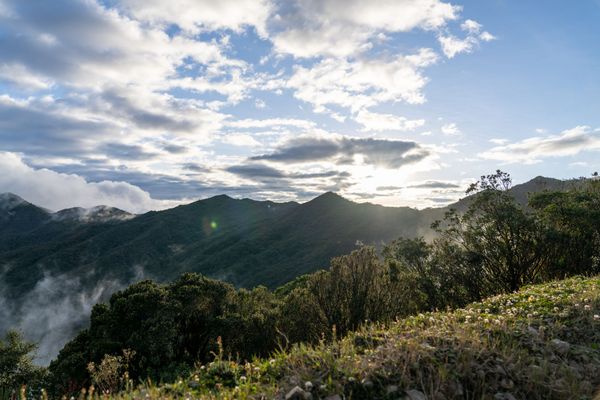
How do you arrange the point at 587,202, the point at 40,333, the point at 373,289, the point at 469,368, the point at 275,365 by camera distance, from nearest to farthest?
1. the point at 469,368
2. the point at 275,365
3. the point at 373,289
4. the point at 587,202
5. the point at 40,333

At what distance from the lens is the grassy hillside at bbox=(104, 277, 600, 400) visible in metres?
6.05

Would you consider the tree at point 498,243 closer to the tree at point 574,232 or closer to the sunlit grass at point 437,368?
the tree at point 574,232

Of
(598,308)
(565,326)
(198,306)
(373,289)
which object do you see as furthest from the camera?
(198,306)

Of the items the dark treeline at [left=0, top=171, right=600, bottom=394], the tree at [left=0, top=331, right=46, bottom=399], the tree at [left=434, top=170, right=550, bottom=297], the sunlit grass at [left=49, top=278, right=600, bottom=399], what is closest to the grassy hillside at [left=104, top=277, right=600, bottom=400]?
the sunlit grass at [left=49, top=278, right=600, bottom=399]

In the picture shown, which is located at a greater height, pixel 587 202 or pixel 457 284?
pixel 587 202

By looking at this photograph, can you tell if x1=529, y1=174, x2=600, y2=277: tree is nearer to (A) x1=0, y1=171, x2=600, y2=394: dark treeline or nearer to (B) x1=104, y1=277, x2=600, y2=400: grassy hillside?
(A) x1=0, y1=171, x2=600, y2=394: dark treeline

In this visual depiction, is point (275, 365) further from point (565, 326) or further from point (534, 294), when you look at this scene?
point (534, 294)

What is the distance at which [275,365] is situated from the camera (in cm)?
713

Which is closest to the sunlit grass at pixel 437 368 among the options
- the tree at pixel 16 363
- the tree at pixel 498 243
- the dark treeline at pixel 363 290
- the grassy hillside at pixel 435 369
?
the grassy hillside at pixel 435 369

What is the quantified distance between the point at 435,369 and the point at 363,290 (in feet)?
65.3

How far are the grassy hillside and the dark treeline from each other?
1687 cm

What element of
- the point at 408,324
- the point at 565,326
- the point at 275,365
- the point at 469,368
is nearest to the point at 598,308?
the point at 565,326

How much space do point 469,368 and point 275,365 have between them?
3193 mm

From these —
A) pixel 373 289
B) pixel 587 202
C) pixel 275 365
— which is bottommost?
pixel 373 289
